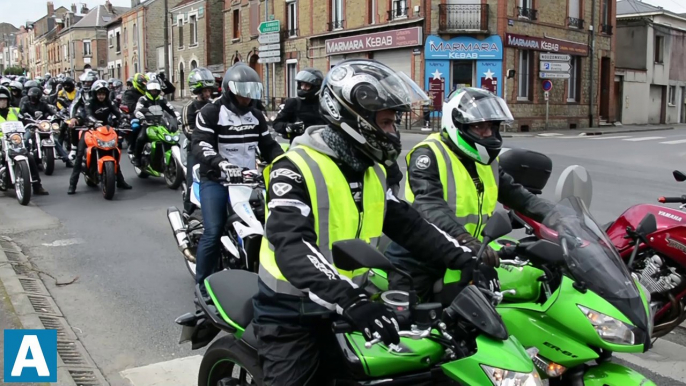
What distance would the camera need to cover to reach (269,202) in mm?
2781

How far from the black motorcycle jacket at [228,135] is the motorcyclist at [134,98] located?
22.8 ft

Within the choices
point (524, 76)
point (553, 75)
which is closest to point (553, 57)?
point (553, 75)

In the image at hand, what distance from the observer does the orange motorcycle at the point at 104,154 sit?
11.2m

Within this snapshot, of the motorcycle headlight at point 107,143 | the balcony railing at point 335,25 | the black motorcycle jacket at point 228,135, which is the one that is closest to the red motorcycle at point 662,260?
the black motorcycle jacket at point 228,135

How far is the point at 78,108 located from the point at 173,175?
335 cm

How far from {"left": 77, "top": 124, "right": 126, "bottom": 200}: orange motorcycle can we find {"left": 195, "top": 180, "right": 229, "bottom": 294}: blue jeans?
19.0ft

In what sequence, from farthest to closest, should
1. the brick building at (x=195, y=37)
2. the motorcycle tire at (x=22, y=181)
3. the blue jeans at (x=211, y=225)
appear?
the brick building at (x=195, y=37)
the motorcycle tire at (x=22, y=181)
the blue jeans at (x=211, y=225)

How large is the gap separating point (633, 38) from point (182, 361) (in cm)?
4084

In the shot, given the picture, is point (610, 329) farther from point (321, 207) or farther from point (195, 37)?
point (195, 37)

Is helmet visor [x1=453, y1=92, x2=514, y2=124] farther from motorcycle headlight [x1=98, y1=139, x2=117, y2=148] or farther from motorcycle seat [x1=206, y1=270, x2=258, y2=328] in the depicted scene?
motorcycle headlight [x1=98, y1=139, x2=117, y2=148]

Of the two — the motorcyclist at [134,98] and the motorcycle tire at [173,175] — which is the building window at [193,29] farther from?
the motorcycle tire at [173,175]

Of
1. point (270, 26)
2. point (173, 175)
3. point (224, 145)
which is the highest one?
point (270, 26)

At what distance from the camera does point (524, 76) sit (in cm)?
3119

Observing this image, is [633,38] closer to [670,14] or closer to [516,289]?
[670,14]
